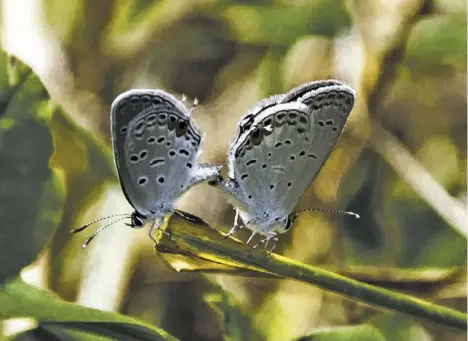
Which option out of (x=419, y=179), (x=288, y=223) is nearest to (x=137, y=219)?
(x=288, y=223)

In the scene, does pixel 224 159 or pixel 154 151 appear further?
pixel 224 159

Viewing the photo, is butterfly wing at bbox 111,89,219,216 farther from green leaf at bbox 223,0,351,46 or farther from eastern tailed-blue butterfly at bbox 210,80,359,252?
green leaf at bbox 223,0,351,46

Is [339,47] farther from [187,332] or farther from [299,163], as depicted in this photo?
[187,332]

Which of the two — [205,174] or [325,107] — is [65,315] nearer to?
[205,174]

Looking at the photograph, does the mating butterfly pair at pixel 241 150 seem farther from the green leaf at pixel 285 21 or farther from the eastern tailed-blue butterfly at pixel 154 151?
the green leaf at pixel 285 21

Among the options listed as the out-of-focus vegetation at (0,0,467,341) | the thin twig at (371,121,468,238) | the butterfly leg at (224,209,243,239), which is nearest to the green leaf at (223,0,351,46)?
the out-of-focus vegetation at (0,0,467,341)

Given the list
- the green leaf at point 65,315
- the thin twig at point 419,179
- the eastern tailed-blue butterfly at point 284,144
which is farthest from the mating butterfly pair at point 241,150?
the thin twig at point 419,179
